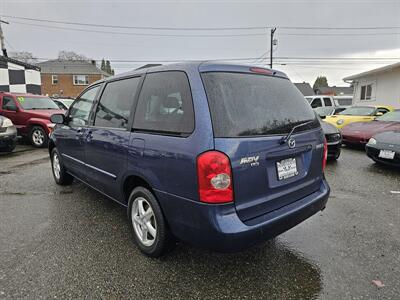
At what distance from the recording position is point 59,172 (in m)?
4.78

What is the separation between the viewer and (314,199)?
2.62 m

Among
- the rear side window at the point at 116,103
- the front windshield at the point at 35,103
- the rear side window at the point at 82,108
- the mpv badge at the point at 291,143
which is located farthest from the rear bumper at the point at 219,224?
the front windshield at the point at 35,103

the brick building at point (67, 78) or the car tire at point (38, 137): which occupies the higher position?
the brick building at point (67, 78)

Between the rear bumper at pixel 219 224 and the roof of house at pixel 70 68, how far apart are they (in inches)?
1567

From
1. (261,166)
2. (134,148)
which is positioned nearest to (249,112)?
(261,166)

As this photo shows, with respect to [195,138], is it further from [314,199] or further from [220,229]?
[314,199]

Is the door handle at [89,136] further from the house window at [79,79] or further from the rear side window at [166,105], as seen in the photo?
the house window at [79,79]

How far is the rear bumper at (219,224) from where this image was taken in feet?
6.55

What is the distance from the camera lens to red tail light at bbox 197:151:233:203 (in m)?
1.96

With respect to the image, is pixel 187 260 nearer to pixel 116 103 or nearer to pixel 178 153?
pixel 178 153

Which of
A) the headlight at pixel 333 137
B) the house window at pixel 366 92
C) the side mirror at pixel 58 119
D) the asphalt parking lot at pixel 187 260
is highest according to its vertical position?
the house window at pixel 366 92

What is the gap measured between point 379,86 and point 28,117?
1915 centimetres

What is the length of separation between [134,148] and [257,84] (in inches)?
48.1

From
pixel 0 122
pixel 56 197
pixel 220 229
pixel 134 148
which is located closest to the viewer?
pixel 220 229
